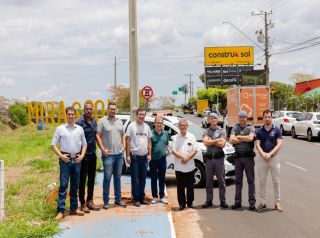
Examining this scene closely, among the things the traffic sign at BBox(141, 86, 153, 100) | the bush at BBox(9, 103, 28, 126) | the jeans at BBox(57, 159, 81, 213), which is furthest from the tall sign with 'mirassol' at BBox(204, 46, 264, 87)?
the jeans at BBox(57, 159, 81, 213)

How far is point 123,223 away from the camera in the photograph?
7988 mm

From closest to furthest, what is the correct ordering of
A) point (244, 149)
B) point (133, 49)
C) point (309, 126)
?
point (244, 149), point (133, 49), point (309, 126)

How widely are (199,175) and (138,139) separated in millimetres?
2938

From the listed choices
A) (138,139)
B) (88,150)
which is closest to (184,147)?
(138,139)

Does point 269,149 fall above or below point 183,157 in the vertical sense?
above

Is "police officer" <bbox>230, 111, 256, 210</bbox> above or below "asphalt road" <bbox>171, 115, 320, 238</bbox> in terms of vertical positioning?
above

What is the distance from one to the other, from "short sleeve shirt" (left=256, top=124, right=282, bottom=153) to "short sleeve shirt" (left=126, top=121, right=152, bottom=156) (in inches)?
84.5

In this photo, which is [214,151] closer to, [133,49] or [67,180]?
[67,180]

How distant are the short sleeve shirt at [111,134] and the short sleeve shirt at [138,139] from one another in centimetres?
39

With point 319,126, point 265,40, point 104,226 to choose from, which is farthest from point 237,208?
point 265,40

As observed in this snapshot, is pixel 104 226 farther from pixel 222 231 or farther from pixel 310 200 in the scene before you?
pixel 310 200

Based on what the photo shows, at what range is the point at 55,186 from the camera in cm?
1120

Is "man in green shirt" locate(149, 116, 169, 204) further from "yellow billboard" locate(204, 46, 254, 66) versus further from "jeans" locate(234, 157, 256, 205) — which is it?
"yellow billboard" locate(204, 46, 254, 66)

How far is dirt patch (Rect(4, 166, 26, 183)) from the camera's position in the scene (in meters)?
13.0
